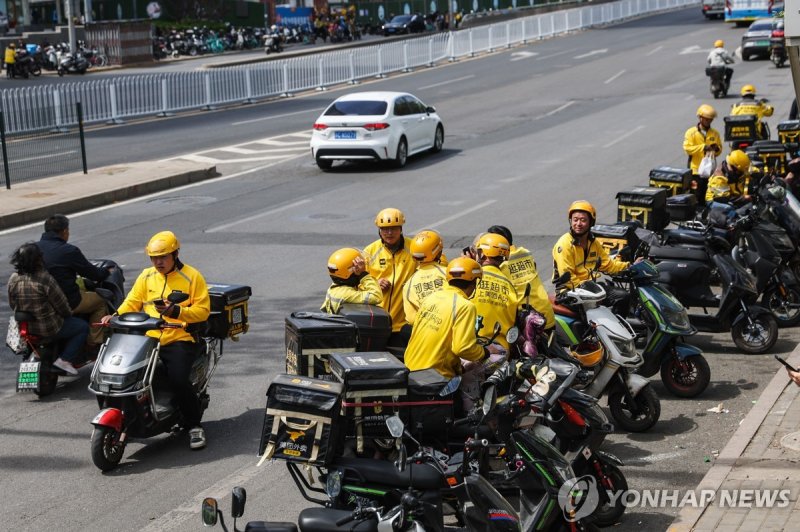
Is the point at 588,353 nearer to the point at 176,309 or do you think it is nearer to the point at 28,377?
the point at 176,309

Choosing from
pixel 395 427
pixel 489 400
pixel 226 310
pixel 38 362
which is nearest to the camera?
pixel 395 427

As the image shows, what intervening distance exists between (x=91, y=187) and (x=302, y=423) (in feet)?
54.6

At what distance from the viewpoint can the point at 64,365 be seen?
10.3 m

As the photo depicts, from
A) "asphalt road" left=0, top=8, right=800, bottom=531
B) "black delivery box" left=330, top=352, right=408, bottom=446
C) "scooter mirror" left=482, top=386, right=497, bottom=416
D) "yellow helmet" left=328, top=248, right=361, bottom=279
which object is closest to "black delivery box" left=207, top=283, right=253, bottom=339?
"asphalt road" left=0, top=8, right=800, bottom=531

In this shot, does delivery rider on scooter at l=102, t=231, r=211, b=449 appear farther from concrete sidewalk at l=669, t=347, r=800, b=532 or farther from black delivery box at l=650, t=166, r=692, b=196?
black delivery box at l=650, t=166, r=692, b=196

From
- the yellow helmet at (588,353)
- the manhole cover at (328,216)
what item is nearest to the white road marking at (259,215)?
the manhole cover at (328,216)

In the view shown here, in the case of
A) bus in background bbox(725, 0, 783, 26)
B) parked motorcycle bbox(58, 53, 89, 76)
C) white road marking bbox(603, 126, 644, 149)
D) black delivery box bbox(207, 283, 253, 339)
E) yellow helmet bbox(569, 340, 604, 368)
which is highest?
bus in background bbox(725, 0, 783, 26)

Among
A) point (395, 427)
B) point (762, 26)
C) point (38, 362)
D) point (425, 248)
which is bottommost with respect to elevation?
point (38, 362)

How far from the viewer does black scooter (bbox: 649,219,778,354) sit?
11.0 m

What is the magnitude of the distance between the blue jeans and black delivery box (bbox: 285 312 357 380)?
3.53 meters

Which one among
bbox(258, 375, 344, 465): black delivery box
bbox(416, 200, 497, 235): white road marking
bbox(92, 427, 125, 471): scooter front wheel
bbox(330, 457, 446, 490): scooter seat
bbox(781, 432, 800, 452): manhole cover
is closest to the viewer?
bbox(330, 457, 446, 490): scooter seat

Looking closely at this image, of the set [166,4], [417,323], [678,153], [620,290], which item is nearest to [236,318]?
[417,323]

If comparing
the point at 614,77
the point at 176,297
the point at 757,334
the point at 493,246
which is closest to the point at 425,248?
the point at 493,246

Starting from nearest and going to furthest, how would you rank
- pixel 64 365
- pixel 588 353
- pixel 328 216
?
pixel 588 353, pixel 64 365, pixel 328 216
